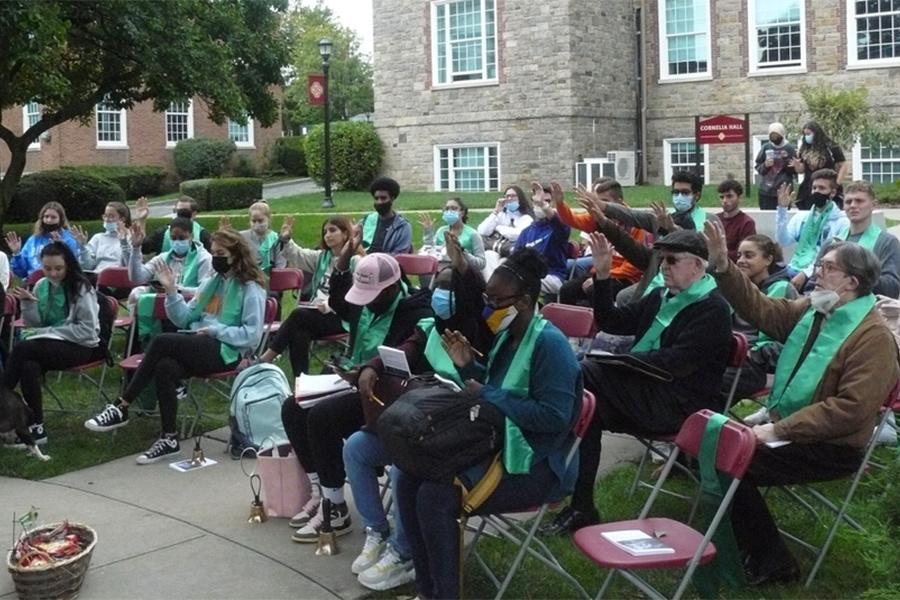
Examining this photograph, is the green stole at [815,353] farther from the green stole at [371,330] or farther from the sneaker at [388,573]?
the green stole at [371,330]

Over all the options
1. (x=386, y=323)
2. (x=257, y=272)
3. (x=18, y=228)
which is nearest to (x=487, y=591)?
(x=386, y=323)

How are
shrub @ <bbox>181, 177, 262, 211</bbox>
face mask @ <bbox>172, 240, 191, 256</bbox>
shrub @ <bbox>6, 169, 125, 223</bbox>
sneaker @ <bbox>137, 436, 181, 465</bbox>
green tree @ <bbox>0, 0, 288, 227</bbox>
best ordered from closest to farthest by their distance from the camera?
sneaker @ <bbox>137, 436, 181, 465</bbox>
face mask @ <bbox>172, 240, 191, 256</bbox>
green tree @ <bbox>0, 0, 288, 227</bbox>
shrub @ <bbox>6, 169, 125, 223</bbox>
shrub @ <bbox>181, 177, 262, 211</bbox>

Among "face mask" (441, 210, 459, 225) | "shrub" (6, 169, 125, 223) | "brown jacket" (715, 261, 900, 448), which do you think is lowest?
"brown jacket" (715, 261, 900, 448)

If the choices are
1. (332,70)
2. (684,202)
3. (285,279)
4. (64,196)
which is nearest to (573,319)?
(684,202)

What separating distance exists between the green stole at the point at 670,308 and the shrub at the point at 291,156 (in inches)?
1462

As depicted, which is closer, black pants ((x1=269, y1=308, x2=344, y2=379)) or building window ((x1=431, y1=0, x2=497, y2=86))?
black pants ((x1=269, y1=308, x2=344, y2=379))

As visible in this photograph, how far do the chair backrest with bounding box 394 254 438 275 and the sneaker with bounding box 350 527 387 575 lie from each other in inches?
189

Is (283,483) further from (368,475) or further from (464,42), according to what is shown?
(464,42)

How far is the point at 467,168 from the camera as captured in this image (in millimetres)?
29609

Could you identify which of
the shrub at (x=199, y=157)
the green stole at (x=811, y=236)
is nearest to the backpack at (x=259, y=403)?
the green stole at (x=811, y=236)

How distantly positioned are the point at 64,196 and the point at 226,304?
58.8 feet

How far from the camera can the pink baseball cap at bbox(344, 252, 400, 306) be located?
19.5ft

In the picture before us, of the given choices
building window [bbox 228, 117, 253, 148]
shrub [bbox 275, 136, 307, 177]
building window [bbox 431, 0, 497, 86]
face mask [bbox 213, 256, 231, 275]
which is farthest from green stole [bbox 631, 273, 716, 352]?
shrub [bbox 275, 136, 307, 177]

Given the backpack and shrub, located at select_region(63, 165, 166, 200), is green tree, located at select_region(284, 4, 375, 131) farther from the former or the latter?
the backpack
